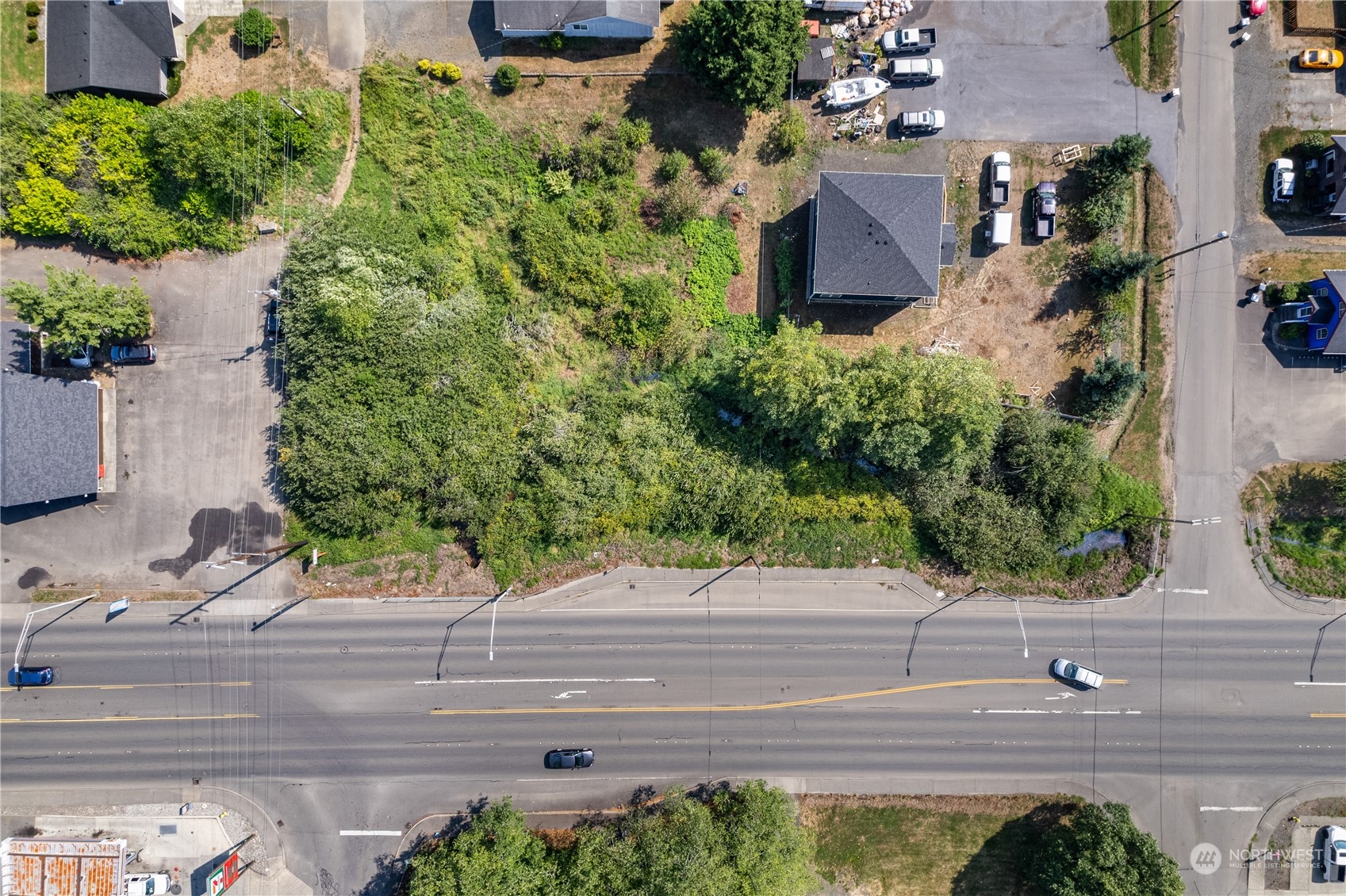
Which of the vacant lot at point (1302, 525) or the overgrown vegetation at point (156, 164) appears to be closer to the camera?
the overgrown vegetation at point (156, 164)

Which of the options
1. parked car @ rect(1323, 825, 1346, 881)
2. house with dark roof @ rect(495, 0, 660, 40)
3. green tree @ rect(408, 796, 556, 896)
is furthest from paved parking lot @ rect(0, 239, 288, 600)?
parked car @ rect(1323, 825, 1346, 881)

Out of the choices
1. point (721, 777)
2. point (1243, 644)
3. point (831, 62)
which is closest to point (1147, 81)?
point (831, 62)

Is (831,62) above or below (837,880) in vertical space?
above

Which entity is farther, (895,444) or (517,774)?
(517,774)

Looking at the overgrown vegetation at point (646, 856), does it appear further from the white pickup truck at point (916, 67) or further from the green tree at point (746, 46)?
the white pickup truck at point (916, 67)

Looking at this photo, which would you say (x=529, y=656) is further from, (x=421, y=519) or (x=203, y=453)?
(x=203, y=453)

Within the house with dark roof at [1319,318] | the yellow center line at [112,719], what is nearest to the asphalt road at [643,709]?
the yellow center line at [112,719]

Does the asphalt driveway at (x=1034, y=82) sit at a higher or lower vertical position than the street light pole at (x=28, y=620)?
higher

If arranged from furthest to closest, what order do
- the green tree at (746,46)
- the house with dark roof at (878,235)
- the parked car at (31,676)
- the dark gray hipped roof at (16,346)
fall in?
the parked car at (31,676), the dark gray hipped roof at (16,346), the house with dark roof at (878,235), the green tree at (746,46)

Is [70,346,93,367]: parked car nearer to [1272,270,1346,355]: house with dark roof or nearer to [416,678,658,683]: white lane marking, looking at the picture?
[416,678,658,683]: white lane marking
